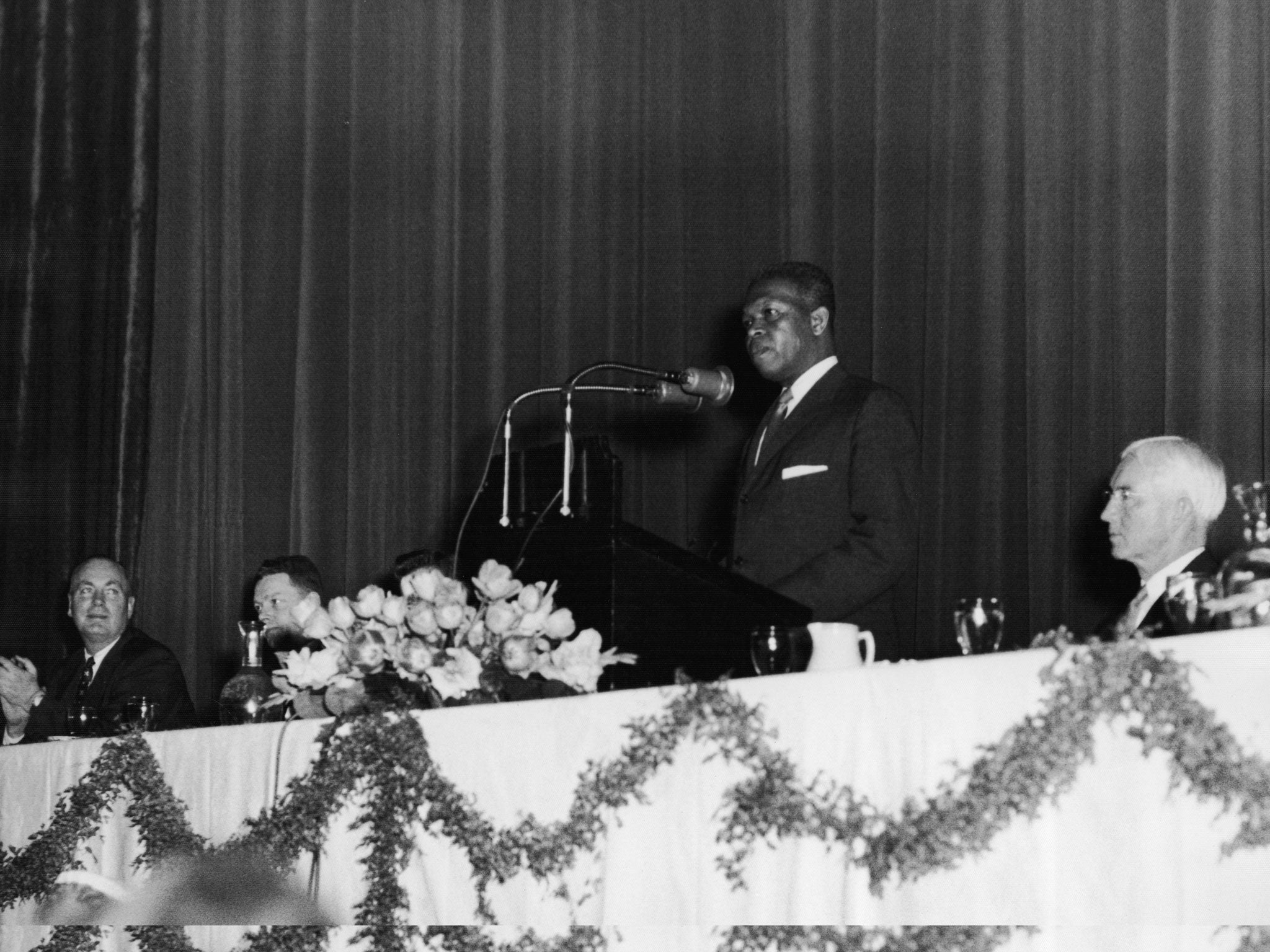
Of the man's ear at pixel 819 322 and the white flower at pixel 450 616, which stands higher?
the man's ear at pixel 819 322

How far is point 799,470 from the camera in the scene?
10.7ft

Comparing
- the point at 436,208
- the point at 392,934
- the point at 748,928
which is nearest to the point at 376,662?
the point at 392,934

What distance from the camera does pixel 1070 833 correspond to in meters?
1.80

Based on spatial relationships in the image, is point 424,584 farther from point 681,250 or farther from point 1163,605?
point 681,250

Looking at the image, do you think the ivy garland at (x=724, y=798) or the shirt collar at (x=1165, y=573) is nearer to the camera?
the ivy garland at (x=724, y=798)

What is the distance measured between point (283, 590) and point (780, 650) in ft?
9.06

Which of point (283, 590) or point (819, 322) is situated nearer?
point (819, 322)

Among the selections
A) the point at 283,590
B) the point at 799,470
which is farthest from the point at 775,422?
the point at 283,590

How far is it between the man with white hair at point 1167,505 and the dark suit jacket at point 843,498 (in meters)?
0.39

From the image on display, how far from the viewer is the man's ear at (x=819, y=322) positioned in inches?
138

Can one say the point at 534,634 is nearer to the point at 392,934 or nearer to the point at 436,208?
the point at 392,934

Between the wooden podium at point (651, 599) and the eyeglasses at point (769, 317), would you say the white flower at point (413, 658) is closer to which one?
the wooden podium at point (651, 599)

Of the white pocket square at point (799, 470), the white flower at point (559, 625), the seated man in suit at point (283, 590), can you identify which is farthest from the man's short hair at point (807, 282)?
the seated man in suit at point (283, 590)

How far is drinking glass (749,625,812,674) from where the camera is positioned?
7.50 ft
